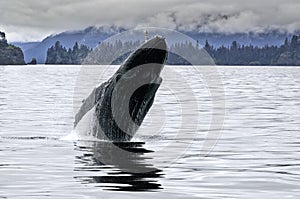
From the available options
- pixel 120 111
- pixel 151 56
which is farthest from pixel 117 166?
pixel 151 56

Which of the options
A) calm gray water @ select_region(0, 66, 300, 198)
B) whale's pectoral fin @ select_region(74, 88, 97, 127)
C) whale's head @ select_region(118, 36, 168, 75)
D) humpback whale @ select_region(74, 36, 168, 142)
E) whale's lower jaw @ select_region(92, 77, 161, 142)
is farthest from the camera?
whale's pectoral fin @ select_region(74, 88, 97, 127)

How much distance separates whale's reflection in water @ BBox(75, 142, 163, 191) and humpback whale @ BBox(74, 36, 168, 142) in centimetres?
45

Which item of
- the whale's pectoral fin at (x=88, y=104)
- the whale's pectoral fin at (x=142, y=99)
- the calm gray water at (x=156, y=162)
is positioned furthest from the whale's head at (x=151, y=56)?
the calm gray water at (x=156, y=162)

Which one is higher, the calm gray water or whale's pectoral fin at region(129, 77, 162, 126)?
whale's pectoral fin at region(129, 77, 162, 126)

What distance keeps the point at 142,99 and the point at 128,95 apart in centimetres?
36

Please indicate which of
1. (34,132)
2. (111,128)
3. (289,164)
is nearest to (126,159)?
(111,128)

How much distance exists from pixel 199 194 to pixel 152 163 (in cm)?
353

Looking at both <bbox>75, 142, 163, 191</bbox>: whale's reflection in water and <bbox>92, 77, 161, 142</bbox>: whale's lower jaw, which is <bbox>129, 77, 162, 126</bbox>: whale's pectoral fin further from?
<bbox>75, 142, 163, 191</bbox>: whale's reflection in water

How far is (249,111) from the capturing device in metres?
32.6

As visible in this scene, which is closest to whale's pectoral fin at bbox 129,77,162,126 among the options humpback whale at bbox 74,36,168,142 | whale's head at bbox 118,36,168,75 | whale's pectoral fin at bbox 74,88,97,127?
humpback whale at bbox 74,36,168,142

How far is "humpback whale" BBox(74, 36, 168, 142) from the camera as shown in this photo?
15.2 m

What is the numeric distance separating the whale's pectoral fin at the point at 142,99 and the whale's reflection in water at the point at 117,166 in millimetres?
1020

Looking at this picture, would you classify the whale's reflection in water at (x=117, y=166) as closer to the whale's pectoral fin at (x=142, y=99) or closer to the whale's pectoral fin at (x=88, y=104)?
the whale's pectoral fin at (x=88, y=104)

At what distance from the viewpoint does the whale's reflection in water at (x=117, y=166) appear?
12391 mm
